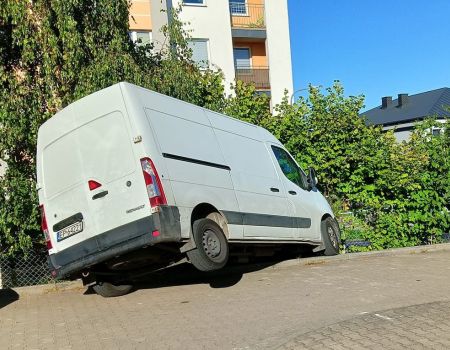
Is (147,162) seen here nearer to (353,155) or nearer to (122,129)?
(122,129)

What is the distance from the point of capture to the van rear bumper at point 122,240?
230 inches

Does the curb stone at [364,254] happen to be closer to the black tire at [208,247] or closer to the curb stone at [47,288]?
the black tire at [208,247]

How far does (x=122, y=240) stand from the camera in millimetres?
6035

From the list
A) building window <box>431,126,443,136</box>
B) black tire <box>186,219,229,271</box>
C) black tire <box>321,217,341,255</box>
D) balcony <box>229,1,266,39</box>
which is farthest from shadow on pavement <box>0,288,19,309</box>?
balcony <box>229,1,266,39</box>

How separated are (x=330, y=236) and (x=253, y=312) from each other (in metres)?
4.26

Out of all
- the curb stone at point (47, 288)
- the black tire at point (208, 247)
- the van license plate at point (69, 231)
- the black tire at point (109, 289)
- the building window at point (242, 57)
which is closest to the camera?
the black tire at point (208, 247)

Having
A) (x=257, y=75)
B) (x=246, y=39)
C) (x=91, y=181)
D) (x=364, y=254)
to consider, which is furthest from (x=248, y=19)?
(x=91, y=181)

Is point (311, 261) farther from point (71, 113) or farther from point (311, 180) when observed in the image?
point (71, 113)

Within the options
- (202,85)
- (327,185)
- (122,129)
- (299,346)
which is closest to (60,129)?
(122,129)

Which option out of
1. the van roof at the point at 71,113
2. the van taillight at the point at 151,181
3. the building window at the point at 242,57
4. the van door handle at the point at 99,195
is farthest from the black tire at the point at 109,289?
the building window at the point at 242,57

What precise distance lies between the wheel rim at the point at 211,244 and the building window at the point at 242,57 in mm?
22587

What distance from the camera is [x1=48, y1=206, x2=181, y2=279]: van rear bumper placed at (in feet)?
19.2

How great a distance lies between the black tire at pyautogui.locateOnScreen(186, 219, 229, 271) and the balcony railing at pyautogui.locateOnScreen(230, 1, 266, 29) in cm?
2203

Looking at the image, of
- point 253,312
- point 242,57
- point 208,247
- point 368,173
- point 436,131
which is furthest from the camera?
point 242,57
